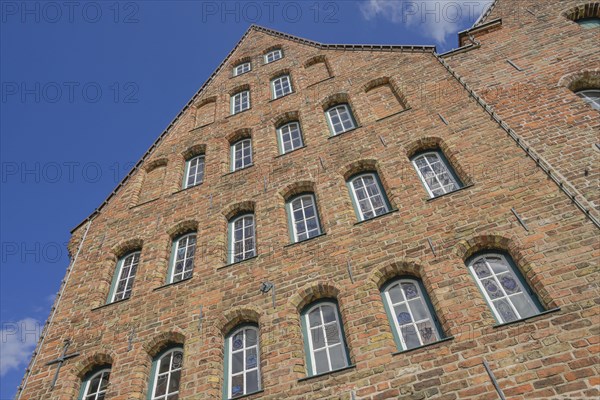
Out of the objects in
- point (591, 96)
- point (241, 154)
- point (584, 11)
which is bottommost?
point (591, 96)

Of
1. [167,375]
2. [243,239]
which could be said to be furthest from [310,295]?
[167,375]

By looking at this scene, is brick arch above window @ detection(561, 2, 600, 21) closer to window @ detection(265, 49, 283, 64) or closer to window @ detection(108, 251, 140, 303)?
window @ detection(265, 49, 283, 64)

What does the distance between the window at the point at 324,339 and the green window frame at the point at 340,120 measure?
4903mm

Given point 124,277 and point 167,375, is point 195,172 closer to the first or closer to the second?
point 124,277

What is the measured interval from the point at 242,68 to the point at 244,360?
1259 cm

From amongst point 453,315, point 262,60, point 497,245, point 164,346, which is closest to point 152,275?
point 164,346

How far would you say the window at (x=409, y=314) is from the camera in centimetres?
610

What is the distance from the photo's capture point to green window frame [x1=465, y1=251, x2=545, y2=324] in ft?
19.2

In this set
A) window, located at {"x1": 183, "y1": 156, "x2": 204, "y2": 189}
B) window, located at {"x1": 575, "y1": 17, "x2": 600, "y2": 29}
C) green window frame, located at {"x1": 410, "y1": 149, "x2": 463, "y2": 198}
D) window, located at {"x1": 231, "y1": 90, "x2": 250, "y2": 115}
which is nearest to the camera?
green window frame, located at {"x1": 410, "y1": 149, "x2": 463, "y2": 198}

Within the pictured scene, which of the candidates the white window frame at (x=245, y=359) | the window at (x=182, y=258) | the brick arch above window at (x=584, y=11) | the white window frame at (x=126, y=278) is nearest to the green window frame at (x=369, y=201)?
the white window frame at (x=245, y=359)

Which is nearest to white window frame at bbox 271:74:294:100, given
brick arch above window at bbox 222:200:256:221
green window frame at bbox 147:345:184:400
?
brick arch above window at bbox 222:200:256:221

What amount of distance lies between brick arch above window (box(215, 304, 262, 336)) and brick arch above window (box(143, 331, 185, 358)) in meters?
0.80

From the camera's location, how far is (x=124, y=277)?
9.76 meters

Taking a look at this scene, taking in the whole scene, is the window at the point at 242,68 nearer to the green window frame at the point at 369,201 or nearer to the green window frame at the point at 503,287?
the green window frame at the point at 369,201
